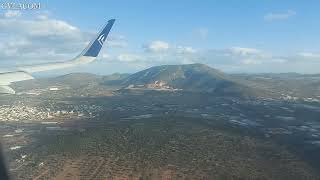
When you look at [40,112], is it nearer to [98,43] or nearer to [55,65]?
[55,65]

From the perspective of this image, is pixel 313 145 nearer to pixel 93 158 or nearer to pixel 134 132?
pixel 134 132

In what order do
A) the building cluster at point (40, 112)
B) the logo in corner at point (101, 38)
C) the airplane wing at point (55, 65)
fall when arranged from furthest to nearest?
the building cluster at point (40, 112) → the logo in corner at point (101, 38) → the airplane wing at point (55, 65)

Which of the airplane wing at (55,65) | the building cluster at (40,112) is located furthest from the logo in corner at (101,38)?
the building cluster at (40,112)

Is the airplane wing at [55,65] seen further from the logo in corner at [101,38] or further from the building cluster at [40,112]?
the building cluster at [40,112]

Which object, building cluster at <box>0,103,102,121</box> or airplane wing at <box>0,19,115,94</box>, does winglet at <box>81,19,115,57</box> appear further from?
building cluster at <box>0,103,102,121</box>

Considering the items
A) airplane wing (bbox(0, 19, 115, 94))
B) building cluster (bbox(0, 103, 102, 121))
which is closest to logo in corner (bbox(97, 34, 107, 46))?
airplane wing (bbox(0, 19, 115, 94))

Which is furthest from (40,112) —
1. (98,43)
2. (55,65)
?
(98,43)

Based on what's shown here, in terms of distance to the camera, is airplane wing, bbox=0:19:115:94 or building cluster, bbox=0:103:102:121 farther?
building cluster, bbox=0:103:102:121
